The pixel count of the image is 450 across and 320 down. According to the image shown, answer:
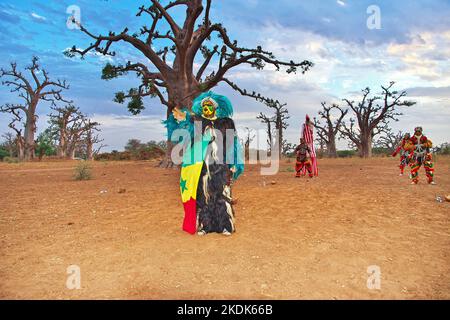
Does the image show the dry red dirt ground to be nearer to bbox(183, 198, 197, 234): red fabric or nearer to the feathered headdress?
bbox(183, 198, 197, 234): red fabric

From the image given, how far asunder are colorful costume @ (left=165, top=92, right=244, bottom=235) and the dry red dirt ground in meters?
0.30

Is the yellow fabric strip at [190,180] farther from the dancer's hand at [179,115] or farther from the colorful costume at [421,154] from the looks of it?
the colorful costume at [421,154]

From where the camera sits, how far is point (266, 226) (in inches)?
231

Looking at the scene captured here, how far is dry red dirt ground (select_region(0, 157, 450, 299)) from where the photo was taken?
357 centimetres

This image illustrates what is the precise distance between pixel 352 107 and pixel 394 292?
35737 millimetres

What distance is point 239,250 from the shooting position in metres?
4.70

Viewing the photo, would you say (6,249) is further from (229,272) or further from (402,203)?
(402,203)

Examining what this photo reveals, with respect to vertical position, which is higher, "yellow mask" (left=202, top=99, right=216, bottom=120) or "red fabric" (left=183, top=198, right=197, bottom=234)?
"yellow mask" (left=202, top=99, right=216, bottom=120)

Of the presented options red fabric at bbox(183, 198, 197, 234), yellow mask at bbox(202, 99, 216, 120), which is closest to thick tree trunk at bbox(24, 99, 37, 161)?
red fabric at bbox(183, 198, 197, 234)

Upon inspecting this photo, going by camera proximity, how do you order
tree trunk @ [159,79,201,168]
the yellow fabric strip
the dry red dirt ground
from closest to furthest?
the dry red dirt ground → the yellow fabric strip → tree trunk @ [159,79,201,168]

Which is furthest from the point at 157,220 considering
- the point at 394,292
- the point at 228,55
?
the point at 228,55

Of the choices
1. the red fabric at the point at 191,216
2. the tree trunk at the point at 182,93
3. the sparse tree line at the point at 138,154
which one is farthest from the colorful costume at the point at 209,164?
the sparse tree line at the point at 138,154

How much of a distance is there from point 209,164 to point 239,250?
1504 millimetres

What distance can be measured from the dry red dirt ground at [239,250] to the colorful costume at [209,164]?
300 millimetres
